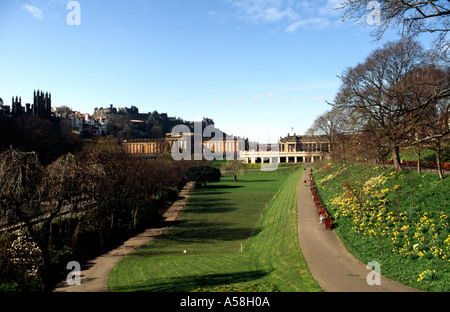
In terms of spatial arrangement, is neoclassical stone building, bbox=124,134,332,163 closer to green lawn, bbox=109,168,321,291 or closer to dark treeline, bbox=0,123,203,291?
green lawn, bbox=109,168,321,291

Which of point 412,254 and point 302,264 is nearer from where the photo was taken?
point 412,254

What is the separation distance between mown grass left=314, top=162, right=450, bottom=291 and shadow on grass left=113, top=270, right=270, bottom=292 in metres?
5.24

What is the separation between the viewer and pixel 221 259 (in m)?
Result: 19.2

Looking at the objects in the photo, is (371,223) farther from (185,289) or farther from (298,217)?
(185,289)

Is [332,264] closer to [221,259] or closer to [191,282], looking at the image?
[191,282]

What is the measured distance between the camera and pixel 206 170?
70312 millimetres

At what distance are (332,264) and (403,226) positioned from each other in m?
4.40

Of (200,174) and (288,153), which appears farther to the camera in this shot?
(288,153)

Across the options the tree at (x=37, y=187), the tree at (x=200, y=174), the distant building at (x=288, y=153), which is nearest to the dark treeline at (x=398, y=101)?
the tree at (x=37, y=187)

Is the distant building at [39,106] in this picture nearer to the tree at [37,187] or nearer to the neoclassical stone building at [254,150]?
the neoclassical stone building at [254,150]

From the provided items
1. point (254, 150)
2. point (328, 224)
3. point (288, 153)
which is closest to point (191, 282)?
point (328, 224)
